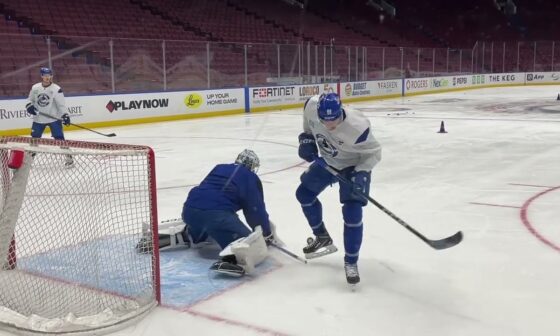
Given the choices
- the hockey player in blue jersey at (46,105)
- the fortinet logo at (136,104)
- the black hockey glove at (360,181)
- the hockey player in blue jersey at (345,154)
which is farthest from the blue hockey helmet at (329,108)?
the fortinet logo at (136,104)

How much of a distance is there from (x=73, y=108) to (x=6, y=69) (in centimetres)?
140

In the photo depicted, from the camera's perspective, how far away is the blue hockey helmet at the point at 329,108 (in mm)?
3299

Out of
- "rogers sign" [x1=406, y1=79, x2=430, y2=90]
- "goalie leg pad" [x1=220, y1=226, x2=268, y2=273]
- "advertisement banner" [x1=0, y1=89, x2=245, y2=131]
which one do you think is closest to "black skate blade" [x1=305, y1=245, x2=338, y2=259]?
"goalie leg pad" [x1=220, y1=226, x2=268, y2=273]

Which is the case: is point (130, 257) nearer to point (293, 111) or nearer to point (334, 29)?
point (293, 111)

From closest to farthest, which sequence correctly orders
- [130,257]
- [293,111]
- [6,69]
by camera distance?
1. [130,257]
2. [6,69]
3. [293,111]

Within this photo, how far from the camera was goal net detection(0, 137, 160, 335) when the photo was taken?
9.91ft

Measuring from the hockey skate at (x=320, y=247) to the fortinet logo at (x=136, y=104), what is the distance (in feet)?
32.1

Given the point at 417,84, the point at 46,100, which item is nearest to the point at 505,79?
the point at 417,84

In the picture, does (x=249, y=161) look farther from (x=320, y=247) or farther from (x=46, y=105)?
(x=46, y=105)

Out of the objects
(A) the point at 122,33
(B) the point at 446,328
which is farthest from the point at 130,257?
(A) the point at 122,33

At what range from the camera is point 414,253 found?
4.14m

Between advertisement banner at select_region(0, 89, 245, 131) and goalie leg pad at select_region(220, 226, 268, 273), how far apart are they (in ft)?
28.8

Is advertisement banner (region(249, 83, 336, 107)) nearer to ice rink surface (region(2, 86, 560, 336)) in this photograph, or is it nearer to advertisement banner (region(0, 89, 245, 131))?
advertisement banner (region(0, 89, 245, 131))

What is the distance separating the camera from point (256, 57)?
16.8 meters
